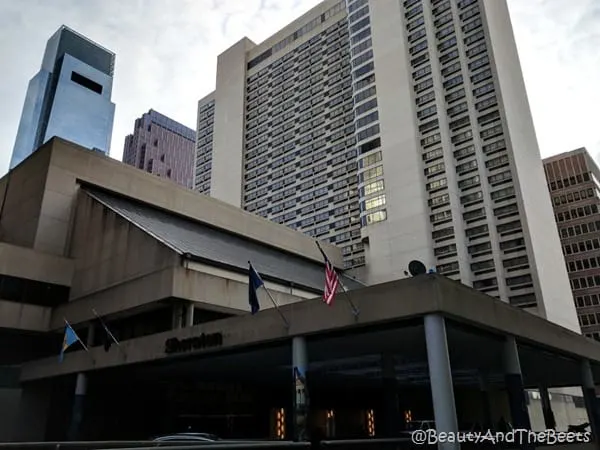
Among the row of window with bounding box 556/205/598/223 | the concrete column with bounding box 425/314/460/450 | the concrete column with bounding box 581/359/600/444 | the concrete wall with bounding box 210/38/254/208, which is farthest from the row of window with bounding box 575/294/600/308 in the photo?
the concrete column with bounding box 425/314/460/450

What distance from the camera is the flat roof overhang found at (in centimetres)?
1720

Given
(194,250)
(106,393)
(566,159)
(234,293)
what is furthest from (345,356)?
(566,159)

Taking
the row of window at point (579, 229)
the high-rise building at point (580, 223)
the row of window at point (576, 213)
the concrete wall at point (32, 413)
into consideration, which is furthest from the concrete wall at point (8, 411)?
the row of window at point (576, 213)

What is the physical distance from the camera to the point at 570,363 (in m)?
31.1

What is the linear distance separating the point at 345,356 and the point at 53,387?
2371 cm

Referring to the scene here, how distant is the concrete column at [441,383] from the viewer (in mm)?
15163

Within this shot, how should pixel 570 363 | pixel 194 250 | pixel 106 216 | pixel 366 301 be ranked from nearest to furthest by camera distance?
pixel 366 301 < pixel 570 363 < pixel 194 250 < pixel 106 216

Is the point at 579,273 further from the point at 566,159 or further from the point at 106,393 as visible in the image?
the point at 106,393

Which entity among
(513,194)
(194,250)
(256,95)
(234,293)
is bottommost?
(234,293)

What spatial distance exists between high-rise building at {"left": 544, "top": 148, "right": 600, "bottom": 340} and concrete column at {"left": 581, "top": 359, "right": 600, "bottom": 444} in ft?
208

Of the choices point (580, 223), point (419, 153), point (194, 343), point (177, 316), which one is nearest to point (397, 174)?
point (419, 153)

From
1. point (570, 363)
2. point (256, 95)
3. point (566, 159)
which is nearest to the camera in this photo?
point (570, 363)

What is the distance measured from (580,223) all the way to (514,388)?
280ft

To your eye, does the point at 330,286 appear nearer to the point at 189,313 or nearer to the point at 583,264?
the point at 189,313
